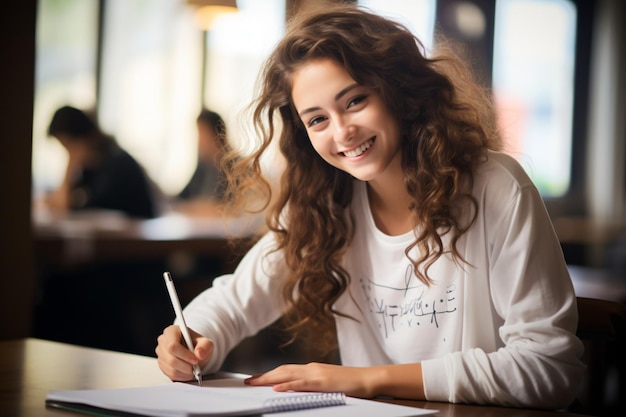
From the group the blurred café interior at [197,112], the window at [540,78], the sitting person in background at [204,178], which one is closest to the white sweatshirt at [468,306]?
the blurred café interior at [197,112]

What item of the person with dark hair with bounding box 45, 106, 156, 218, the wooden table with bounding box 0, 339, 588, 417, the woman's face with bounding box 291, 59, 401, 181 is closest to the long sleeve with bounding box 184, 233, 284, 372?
the wooden table with bounding box 0, 339, 588, 417

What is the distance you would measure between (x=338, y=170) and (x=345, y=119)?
0.21 metres

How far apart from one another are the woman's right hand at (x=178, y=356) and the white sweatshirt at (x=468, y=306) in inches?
3.1

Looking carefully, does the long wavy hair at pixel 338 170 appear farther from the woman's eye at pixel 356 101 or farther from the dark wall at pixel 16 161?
the dark wall at pixel 16 161

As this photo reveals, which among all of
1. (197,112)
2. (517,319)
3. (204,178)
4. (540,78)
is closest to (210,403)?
(517,319)

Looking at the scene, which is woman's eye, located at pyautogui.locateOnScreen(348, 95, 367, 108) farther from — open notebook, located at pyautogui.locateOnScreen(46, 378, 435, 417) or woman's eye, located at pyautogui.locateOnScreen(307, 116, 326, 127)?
open notebook, located at pyautogui.locateOnScreen(46, 378, 435, 417)

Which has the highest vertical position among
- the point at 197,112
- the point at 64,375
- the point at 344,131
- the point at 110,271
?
the point at 197,112

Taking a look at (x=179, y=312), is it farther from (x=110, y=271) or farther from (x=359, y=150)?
(x=110, y=271)

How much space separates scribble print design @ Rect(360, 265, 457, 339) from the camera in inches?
59.3

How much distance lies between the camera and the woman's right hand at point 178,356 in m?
1.31

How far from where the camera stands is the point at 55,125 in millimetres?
4746

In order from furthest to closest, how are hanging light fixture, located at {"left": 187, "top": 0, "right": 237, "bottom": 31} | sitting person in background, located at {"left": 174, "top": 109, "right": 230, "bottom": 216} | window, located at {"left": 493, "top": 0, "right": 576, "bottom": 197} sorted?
window, located at {"left": 493, "top": 0, "right": 576, "bottom": 197}, sitting person in background, located at {"left": 174, "top": 109, "right": 230, "bottom": 216}, hanging light fixture, located at {"left": 187, "top": 0, "right": 237, "bottom": 31}

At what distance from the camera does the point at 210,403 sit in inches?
41.5

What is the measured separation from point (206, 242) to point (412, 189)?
104 inches
